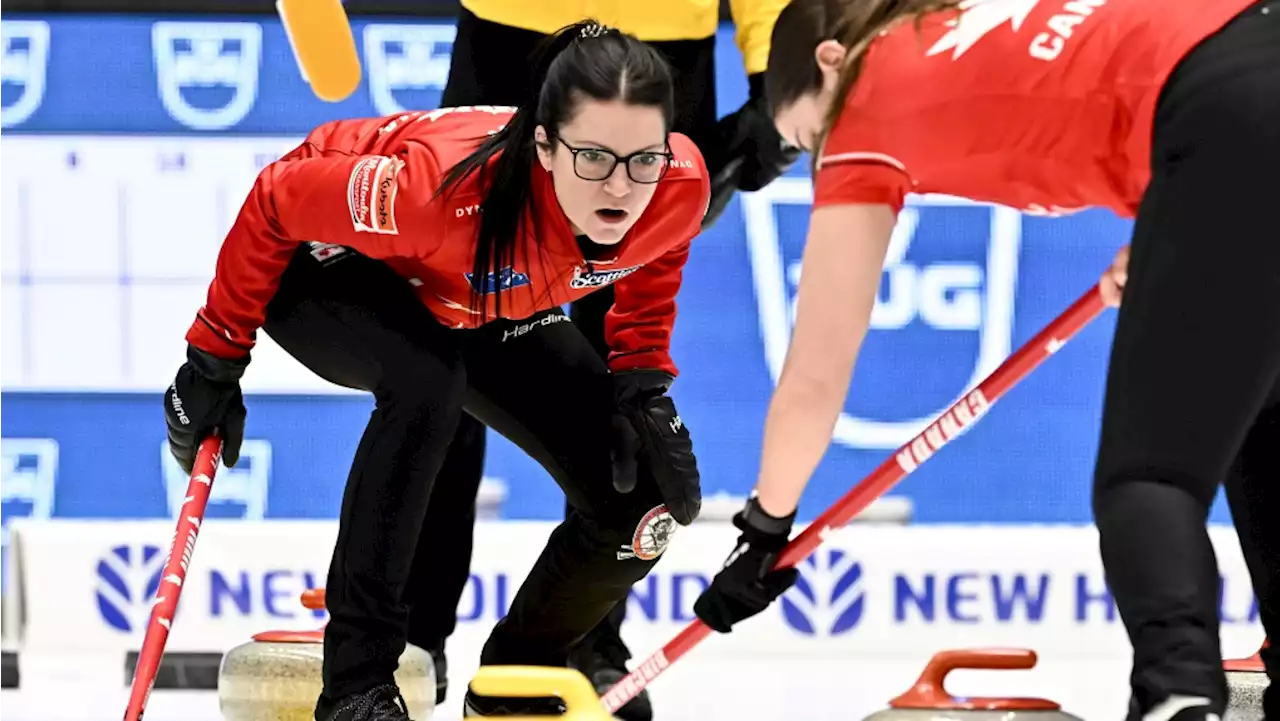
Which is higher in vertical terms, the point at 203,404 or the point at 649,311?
the point at 649,311

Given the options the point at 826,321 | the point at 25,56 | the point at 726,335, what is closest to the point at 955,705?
the point at 826,321

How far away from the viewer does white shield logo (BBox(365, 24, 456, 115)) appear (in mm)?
3795

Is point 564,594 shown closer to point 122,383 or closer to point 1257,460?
point 1257,460

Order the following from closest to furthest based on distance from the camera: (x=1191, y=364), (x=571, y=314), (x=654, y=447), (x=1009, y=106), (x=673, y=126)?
1. (x=1191, y=364)
2. (x=1009, y=106)
3. (x=654, y=447)
4. (x=673, y=126)
5. (x=571, y=314)

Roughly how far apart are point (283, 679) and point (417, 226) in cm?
74

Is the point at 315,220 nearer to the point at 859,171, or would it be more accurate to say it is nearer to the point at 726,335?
the point at 859,171

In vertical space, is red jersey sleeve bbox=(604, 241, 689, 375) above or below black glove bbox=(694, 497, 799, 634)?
above

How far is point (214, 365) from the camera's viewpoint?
8.00 feet

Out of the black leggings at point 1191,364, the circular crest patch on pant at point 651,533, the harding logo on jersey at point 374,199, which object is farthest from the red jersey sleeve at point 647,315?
the black leggings at point 1191,364

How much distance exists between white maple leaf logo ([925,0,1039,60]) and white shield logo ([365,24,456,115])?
2.11 m

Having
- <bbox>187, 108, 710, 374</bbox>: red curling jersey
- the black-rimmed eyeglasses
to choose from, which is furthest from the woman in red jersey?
<bbox>187, 108, 710, 374</bbox>: red curling jersey

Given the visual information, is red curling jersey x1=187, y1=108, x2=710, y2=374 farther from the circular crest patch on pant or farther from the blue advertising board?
the blue advertising board

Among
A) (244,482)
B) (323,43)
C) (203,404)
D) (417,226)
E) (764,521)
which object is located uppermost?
(323,43)

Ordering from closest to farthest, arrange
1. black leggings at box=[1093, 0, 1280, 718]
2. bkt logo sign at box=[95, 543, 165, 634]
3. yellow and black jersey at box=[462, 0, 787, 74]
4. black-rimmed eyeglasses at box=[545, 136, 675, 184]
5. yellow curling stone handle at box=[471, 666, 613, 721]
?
black leggings at box=[1093, 0, 1280, 718] < yellow curling stone handle at box=[471, 666, 613, 721] < black-rimmed eyeglasses at box=[545, 136, 675, 184] < yellow and black jersey at box=[462, 0, 787, 74] < bkt logo sign at box=[95, 543, 165, 634]
